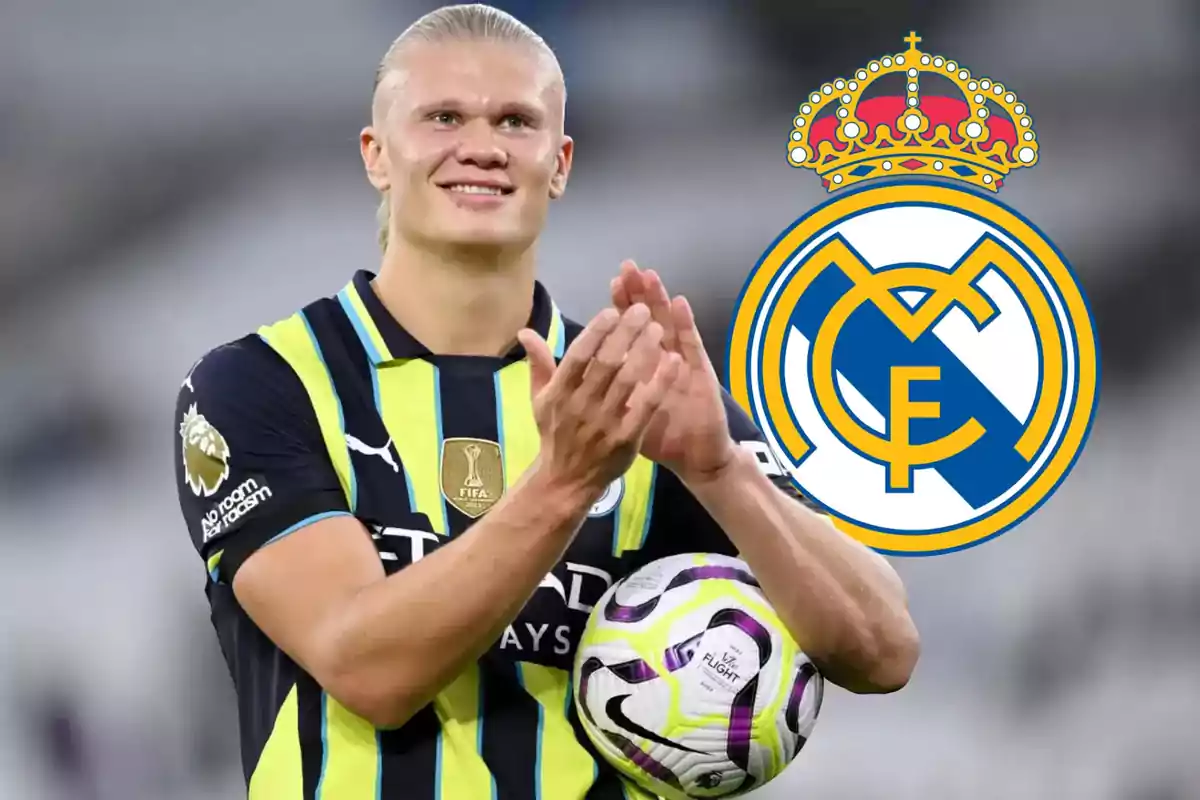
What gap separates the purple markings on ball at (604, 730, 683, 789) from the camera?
1.61 meters

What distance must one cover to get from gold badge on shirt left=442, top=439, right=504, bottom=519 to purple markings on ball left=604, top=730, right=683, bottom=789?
1.08 feet

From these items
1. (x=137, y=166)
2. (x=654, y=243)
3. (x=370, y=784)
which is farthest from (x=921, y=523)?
(x=137, y=166)

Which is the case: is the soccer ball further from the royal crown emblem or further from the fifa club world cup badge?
the royal crown emblem

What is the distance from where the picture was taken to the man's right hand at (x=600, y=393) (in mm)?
1351

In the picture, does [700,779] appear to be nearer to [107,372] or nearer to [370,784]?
[370,784]

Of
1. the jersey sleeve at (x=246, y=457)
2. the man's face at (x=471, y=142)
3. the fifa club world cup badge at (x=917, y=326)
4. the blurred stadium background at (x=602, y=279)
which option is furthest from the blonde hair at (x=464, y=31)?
the fifa club world cup badge at (x=917, y=326)

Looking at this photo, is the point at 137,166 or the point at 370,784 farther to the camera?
the point at 137,166

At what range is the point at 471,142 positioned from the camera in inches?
70.1

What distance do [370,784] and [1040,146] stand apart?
7.05 feet

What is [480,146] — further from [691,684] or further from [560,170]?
[691,684]

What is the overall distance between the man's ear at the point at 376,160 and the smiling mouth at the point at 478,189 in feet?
0.47

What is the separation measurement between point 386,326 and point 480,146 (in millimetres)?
269

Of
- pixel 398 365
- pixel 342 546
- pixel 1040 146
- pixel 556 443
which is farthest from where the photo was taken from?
pixel 1040 146

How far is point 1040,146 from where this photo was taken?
9.89 ft
